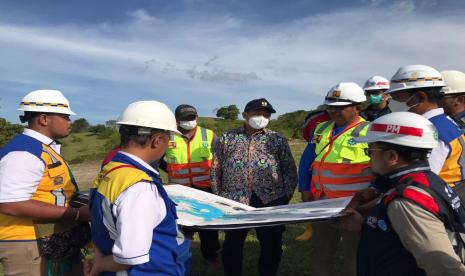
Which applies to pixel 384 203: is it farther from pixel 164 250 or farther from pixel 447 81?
pixel 447 81

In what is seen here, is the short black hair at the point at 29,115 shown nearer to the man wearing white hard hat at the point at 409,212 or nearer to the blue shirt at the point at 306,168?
the man wearing white hard hat at the point at 409,212

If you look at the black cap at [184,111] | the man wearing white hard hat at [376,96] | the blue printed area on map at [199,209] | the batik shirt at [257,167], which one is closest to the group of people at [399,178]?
the batik shirt at [257,167]

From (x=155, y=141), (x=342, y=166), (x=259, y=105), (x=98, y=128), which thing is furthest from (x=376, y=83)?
(x=98, y=128)

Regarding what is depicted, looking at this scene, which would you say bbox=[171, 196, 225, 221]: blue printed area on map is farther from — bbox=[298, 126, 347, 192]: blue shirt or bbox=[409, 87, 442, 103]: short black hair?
bbox=[409, 87, 442, 103]: short black hair

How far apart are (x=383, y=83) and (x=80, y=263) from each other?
5156 mm

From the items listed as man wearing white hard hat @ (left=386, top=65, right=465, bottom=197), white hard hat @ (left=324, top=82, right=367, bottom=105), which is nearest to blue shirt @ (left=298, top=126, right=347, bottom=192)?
white hard hat @ (left=324, top=82, right=367, bottom=105)

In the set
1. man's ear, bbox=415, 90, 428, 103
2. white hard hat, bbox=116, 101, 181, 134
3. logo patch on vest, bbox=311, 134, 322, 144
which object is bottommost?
logo patch on vest, bbox=311, 134, 322, 144

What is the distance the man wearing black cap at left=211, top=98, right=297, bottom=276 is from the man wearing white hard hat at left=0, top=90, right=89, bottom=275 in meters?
2.04

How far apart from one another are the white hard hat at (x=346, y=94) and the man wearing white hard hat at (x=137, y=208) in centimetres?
216

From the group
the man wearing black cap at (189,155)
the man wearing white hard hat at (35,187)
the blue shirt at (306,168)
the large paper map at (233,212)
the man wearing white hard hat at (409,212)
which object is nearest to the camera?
the man wearing white hard hat at (409,212)

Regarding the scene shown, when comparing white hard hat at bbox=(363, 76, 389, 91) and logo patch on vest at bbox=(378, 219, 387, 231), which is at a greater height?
white hard hat at bbox=(363, 76, 389, 91)

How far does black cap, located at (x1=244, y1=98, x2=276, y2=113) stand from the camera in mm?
4707

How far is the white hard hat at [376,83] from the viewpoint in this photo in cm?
625

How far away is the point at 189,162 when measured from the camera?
Answer: 219 inches
